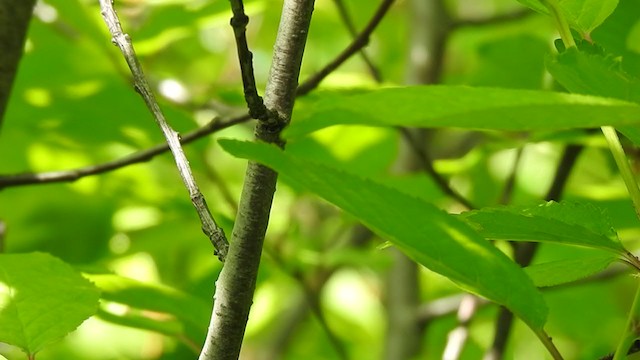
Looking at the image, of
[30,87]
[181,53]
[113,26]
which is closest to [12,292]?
[113,26]

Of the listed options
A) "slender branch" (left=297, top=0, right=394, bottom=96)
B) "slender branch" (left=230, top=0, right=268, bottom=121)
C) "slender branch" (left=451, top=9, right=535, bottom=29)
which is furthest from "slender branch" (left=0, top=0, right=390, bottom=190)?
"slender branch" (left=451, top=9, right=535, bottom=29)

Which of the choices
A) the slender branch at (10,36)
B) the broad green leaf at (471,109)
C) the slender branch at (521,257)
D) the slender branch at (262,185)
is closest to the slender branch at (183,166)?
the slender branch at (262,185)

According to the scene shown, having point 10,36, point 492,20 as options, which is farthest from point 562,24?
point 492,20

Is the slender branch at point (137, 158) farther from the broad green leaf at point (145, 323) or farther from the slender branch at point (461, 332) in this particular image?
the slender branch at point (461, 332)

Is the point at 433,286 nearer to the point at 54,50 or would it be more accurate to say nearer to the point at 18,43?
the point at 54,50

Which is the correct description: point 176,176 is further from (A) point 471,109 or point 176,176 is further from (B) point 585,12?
(A) point 471,109

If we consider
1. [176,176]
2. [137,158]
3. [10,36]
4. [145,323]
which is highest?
[176,176]
